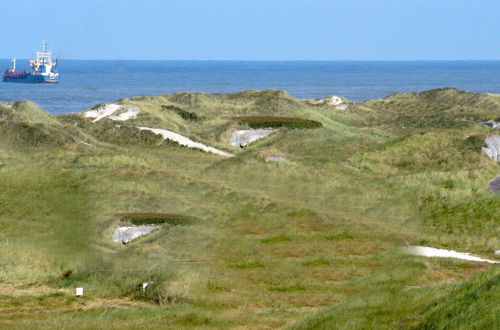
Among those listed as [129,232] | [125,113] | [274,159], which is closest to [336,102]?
[125,113]

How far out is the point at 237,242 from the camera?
34312mm

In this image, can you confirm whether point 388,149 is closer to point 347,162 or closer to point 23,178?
point 347,162

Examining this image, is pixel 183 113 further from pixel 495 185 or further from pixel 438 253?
pixel 438 253

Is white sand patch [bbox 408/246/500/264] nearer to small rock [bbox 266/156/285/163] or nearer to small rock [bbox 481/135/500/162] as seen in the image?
small rock [bbox 266/156/285/163]

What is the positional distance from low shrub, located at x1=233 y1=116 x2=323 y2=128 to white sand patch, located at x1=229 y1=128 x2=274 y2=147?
1128 mm

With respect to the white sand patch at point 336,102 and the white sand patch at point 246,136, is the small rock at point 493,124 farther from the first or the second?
the white sand patch at point 246,136

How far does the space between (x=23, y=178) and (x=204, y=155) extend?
24.3 metres

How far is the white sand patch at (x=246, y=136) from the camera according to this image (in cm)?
7975

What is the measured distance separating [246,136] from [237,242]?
152 ft

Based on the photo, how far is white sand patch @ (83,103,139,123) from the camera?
281 feet

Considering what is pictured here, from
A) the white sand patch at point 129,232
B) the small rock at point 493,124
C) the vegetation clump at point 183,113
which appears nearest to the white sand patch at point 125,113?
the vegetation clump at point 183,113

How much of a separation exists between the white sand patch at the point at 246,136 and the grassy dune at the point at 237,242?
15.9 metres

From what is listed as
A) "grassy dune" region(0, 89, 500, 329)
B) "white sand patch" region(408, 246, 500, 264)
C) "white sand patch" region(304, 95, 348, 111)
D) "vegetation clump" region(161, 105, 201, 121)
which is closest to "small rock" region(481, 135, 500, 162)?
"grassy dune" region(0, 89, 500, 329)

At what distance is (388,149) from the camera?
70.1m
